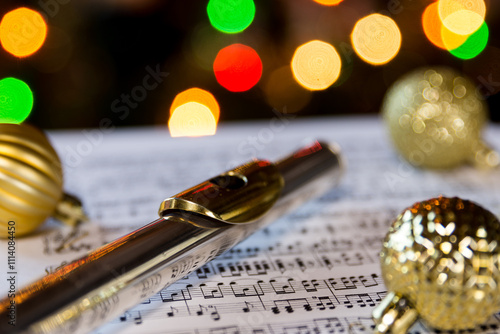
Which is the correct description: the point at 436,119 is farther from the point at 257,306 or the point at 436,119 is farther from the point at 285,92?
the point at 285,92

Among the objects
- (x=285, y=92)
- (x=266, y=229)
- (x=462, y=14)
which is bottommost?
(x=285, y=92)

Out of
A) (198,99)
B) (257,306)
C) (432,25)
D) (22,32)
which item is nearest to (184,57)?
(198,99)

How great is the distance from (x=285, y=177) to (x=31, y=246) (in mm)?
242

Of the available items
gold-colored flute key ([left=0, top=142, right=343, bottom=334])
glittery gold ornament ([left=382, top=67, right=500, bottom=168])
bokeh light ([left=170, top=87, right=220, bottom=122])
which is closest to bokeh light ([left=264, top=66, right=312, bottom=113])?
bokeh light ([left=170, top=87, right=220, bottom=122])

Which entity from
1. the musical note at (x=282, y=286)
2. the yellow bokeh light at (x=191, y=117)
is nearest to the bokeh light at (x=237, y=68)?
the yellow bokeh light at (x=191, y=117)

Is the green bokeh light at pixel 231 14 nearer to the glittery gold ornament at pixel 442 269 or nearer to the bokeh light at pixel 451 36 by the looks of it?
the bokeh light at pixel 451 36

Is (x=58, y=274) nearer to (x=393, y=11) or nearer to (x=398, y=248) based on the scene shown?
(x=398, y=248)

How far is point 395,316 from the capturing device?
0.36 metres

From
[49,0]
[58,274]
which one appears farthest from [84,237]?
[49,0]

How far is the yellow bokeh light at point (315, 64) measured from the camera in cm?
126

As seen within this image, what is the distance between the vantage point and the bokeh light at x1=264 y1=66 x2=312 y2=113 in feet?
4.45

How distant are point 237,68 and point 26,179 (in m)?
0.90

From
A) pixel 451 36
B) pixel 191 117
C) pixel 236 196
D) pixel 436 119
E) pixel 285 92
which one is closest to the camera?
pixel 236 196

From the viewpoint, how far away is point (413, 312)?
1.19 ft
